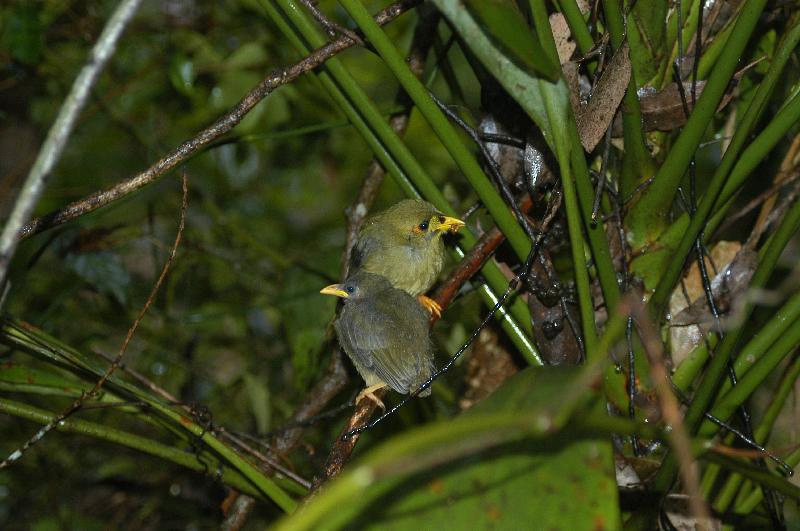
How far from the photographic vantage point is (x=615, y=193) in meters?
1.68

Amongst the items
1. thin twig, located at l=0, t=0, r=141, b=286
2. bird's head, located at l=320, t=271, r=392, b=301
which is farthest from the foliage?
thin twig, located at l=0, t=0, r=141, b=286

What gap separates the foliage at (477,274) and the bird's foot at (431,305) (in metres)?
0.12

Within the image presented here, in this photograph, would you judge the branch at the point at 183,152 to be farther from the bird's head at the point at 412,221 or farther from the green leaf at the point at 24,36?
the green leaf at the point at 24,36

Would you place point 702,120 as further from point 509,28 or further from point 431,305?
point 431,305

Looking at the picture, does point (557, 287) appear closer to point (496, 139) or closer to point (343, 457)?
point (496, 139)

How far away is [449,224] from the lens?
213cm

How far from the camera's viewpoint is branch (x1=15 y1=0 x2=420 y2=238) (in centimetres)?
158

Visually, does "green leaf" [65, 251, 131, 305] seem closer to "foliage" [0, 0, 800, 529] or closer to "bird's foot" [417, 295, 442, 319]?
"foliage" [0, 0, 800, 529]

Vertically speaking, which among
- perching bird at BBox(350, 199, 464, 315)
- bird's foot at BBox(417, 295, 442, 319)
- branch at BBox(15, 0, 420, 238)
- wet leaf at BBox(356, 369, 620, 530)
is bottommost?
bird's foot at BBox(417, 295, 442, 319)

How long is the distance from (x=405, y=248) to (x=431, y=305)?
0.23 m

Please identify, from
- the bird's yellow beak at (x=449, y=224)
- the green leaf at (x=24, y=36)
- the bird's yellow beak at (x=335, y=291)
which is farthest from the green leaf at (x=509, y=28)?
the green leaf at (x=24, y=36)

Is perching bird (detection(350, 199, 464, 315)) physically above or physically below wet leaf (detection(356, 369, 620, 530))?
below

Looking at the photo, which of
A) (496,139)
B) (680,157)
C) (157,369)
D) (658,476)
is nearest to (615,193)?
(680,157)

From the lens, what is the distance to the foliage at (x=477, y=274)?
1004 millimetres
